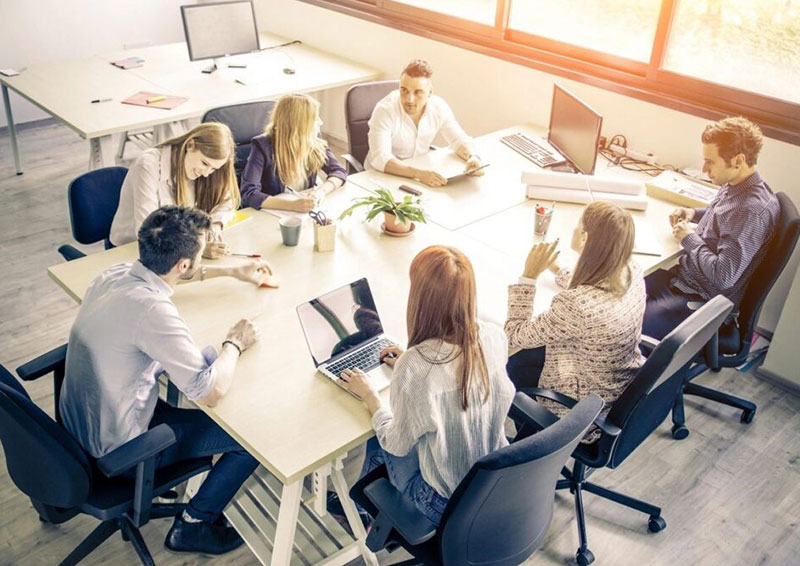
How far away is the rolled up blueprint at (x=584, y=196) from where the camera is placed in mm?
3479

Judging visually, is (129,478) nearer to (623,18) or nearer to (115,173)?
(115,173)

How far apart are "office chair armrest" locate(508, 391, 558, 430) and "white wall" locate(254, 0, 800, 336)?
78.0 inches

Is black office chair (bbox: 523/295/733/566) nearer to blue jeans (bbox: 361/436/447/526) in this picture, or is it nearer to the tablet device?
blue jeans (bbox: 361/436/447/526)

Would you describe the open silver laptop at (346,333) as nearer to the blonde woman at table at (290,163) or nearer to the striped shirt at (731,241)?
the blonde woman at table at (290,163)

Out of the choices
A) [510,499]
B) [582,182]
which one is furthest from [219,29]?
[510,499]

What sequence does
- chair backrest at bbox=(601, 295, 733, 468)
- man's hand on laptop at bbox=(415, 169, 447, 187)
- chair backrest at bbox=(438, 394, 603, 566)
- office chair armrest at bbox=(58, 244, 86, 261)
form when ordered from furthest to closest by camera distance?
man's hand on laptop at bbox=(415, 169, 447, 187) < office chair armrest at bbox=(58, 244, 86, 261) < chair backrest at bbox=(601, 295, 733, 468) < chair backrest at bbox=(438, 394, 603, 566)

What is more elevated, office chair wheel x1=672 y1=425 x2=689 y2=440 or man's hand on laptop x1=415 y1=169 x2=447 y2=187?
man's hand on laptop x1=415 y1=169 x2=447 y2=187

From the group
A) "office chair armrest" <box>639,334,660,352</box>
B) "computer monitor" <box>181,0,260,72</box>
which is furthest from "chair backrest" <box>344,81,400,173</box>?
"office chair armrest" <box>639,334,660,352</box>

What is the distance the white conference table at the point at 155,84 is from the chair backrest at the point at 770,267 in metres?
2.95

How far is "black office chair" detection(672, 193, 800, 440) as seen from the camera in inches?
112

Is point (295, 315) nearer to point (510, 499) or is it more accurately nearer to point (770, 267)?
point (510, 499)

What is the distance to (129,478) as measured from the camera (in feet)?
7.41

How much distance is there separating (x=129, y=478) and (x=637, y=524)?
5.98ft

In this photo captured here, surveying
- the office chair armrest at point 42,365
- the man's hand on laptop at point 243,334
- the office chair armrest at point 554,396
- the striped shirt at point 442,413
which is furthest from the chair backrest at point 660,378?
the office chair armrest at point 42,365
